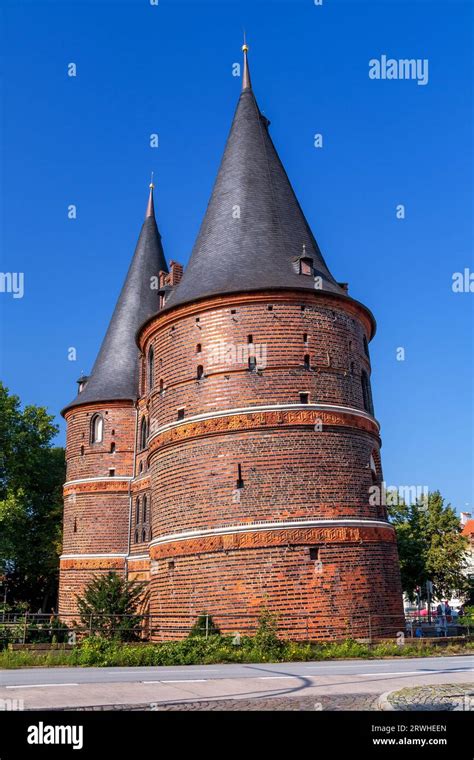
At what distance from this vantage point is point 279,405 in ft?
65.5

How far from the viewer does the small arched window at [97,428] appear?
3228 centimetres

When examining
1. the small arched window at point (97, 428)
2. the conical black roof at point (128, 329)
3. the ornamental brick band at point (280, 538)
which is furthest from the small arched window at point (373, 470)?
the small arched window at point (97, 428)

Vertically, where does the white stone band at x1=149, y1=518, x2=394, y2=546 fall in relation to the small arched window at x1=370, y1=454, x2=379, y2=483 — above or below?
below

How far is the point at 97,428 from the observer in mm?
32531

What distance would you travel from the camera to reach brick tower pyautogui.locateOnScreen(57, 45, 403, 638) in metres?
18.7

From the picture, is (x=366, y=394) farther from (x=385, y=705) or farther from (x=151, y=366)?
(x=385, y=705)

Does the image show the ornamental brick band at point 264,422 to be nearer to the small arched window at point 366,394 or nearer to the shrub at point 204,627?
the small arched window at point 366,394

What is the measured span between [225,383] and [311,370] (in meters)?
2.50

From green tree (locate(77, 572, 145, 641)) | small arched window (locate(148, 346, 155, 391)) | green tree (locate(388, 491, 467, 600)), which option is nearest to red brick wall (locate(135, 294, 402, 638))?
green tree (locate(77, 572, 145, 641))

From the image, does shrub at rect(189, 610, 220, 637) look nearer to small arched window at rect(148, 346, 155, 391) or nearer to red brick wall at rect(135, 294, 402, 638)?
red brick wall at rect(135, 294, 402, 638)

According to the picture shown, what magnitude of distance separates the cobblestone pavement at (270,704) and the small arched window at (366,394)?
1405cm

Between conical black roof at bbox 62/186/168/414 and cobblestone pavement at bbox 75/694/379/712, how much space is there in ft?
78.6

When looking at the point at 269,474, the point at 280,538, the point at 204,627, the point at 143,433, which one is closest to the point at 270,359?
the point at 269,474
